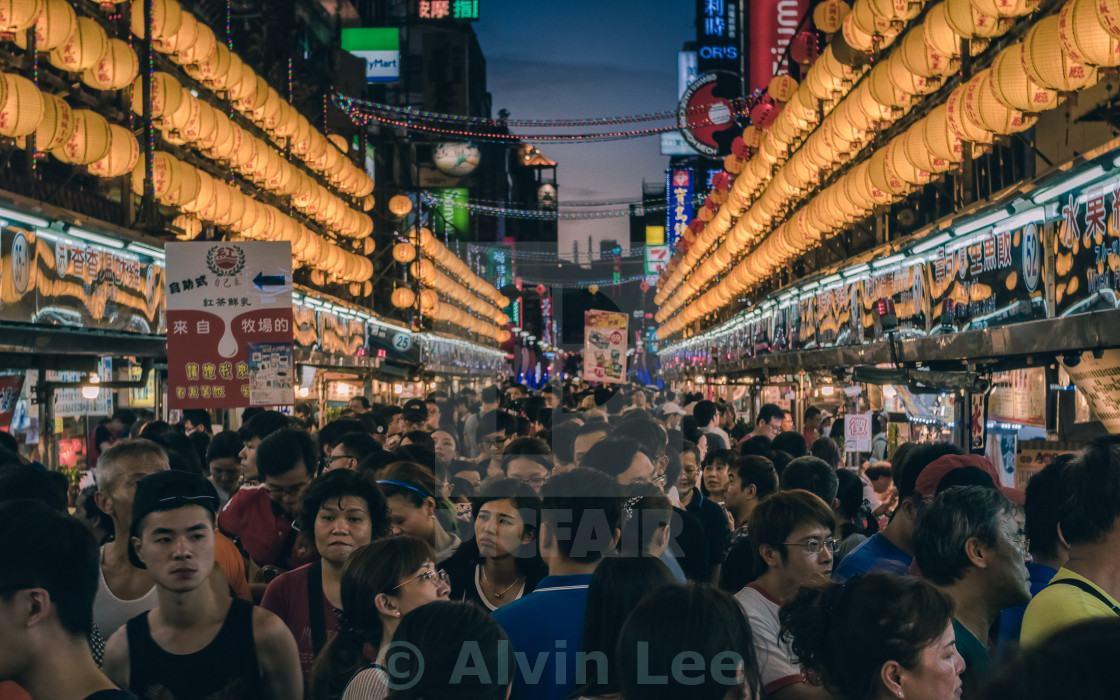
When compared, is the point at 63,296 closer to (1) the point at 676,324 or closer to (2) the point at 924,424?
(2) the point at 924,424

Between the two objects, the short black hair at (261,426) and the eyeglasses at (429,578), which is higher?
the short black hair at (261,426)

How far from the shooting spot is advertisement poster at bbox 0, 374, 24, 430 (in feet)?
35.8

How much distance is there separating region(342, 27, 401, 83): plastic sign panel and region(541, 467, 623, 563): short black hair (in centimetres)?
4658

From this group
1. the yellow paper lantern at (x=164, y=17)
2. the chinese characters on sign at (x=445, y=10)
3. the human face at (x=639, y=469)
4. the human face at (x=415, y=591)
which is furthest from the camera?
the chinese characters on sign at (x=445, y=10)

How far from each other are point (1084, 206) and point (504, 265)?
101 meters

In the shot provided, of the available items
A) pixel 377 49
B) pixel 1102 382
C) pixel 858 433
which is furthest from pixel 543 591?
pixel 377 49

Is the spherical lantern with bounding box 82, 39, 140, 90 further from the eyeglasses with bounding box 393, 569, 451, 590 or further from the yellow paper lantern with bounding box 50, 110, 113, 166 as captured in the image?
the eyeglasses with bounding box 393, 569, 451, 590

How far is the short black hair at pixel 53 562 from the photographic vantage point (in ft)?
10.2

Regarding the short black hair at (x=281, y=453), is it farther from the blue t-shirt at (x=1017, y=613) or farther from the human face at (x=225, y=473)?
the blue t-shirt at (x=1017, y=613)

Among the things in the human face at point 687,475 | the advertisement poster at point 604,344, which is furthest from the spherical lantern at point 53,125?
the advertisement poster at point 604,344

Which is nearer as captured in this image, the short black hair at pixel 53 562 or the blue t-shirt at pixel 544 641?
the short black hair at pixel 53 562

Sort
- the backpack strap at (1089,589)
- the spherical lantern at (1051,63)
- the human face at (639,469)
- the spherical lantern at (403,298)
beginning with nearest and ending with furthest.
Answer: the backpack strap at (1089,589) < the human face at (639,469) < the spherical lantern at (1051,63) < the spherical lantern at (403,298)

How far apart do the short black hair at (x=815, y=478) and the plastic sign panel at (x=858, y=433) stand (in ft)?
24.0

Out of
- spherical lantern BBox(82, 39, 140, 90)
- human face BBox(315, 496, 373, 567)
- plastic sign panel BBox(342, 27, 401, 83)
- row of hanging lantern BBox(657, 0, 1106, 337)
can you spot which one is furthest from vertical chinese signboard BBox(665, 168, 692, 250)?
human face BBox(315, 496, 373, 567)
